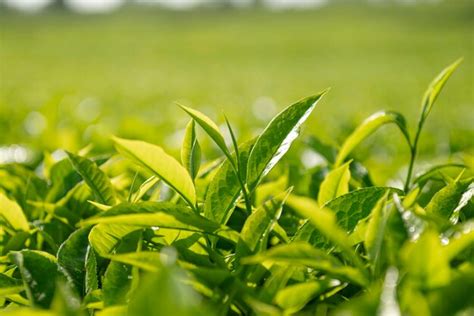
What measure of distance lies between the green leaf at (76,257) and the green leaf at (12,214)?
0.63 ft

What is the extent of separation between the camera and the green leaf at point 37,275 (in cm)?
85

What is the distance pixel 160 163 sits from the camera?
0.91 m

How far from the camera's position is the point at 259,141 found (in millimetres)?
969

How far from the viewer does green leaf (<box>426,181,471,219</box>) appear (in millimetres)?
958

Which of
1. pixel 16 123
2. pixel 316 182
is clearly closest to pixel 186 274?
pixel 316 182

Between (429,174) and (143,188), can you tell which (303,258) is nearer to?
(143,188)

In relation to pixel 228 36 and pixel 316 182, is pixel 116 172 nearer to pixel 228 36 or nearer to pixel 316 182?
pixel 316 182

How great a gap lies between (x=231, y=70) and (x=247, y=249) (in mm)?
14443

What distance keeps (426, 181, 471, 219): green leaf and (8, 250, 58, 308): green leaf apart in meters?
0.58

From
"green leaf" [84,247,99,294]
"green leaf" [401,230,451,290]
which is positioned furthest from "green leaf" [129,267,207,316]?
"green leaf" [84,247,99,294]

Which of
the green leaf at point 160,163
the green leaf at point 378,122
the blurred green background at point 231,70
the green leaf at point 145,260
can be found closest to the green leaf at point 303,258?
the green leaf at point 145,260

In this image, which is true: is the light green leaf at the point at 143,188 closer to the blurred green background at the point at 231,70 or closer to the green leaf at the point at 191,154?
the green leaf at the point at 191,154

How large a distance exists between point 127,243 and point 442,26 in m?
36.8

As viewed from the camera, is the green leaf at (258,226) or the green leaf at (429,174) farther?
the green leaf at (429,174)
